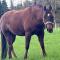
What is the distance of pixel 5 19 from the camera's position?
10.9 m

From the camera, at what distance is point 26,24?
1020 cm

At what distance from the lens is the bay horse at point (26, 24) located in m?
9.81

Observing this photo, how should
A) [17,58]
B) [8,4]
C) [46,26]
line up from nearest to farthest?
1. [46,26]
2. [17,58]
3. [8,4]

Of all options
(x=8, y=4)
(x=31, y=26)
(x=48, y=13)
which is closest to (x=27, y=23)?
(x=31, y=26)

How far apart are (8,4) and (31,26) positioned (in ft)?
109

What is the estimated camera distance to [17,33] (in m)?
10.6

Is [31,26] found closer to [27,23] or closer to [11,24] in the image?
[27,23]

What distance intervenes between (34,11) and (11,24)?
101 centimetres

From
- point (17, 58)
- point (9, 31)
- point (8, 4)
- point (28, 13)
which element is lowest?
point (8, 4)

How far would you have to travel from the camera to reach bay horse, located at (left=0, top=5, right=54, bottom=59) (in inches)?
386

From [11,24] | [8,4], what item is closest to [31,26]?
[11,24]

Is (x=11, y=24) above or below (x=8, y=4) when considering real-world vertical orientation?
above

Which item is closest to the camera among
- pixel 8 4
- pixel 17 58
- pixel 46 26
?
pixel 46 26

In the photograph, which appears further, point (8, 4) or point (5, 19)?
point (8, 4)
